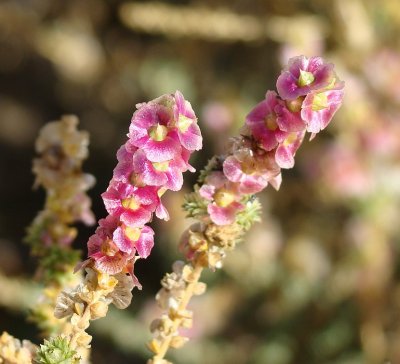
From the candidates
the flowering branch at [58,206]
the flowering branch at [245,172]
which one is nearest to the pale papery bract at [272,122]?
the flowering branch at [245,172]

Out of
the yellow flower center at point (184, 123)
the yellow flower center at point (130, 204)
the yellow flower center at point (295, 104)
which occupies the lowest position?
the yellow flower center at point (130, 204)

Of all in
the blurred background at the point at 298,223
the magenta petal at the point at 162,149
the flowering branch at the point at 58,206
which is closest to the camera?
the magenta petal at the point at 162,149

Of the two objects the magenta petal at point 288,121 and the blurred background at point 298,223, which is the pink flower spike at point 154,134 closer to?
the magenta petal at point 288,121

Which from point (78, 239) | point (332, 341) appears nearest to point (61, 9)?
point (78, 239)

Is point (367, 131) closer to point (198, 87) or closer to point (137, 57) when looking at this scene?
point (198, 87)

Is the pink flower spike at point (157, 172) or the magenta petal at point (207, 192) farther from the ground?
the magenta petal at point (207, 192)

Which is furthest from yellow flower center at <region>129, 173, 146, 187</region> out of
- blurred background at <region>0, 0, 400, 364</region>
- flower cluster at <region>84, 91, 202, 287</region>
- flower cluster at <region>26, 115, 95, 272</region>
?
blurred background at <region>0, 0, 400, 364</region>

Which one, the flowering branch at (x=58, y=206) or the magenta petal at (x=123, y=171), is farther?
the flowering branch at (x=58, y=206)

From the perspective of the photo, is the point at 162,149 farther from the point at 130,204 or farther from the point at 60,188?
the point at 60,188
